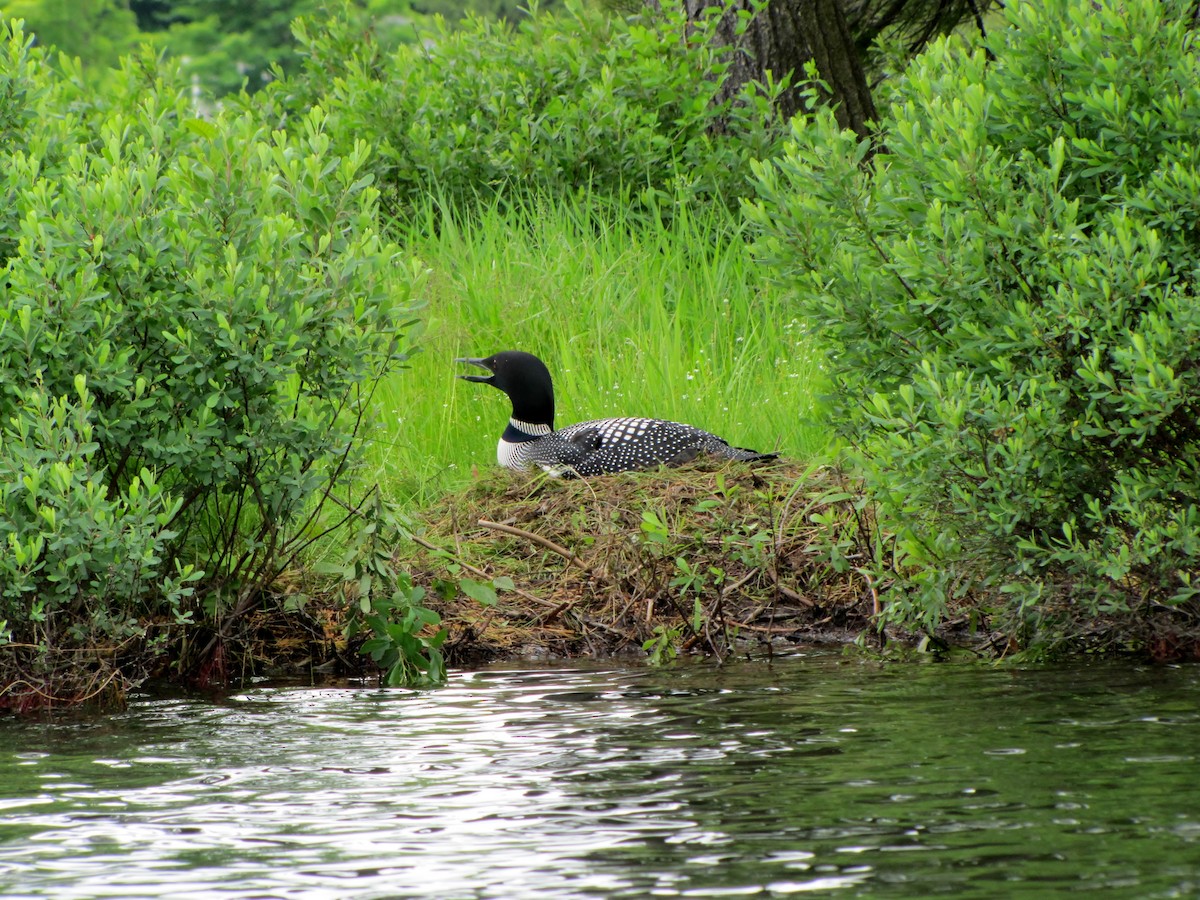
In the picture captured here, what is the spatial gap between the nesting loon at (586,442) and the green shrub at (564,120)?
3.00 meters

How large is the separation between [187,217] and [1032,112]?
3.15 m

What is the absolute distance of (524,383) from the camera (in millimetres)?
8867

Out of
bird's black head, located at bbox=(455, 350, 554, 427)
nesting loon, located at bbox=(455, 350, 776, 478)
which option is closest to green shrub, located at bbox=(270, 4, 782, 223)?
bird's black head, located at bbox=(455, 350, 554, 427)

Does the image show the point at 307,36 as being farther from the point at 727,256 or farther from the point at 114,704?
the point at 114,704

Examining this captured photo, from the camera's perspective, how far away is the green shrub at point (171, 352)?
5.50 m

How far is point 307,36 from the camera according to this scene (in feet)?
46.1

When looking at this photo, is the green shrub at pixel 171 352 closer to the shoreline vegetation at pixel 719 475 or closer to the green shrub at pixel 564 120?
the shoreline vegetation at pixel 719 475

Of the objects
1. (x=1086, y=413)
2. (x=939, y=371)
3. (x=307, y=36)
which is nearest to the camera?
(x=1086, y=413)

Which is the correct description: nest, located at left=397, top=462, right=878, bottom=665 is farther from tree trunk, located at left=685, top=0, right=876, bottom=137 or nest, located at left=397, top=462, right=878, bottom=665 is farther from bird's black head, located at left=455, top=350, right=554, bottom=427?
tree trunk, located at left=685, top=0, right=876, bottom=137

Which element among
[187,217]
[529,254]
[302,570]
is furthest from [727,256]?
[187,217]

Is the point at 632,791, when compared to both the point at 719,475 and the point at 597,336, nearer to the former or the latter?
the point at 719,475

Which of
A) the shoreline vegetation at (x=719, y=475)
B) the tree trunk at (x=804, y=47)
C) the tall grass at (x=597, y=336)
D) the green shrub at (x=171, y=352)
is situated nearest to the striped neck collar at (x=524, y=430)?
the tall grass at (x=597, y=336)

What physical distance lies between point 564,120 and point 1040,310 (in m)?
6.96

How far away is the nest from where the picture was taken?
6855mm
